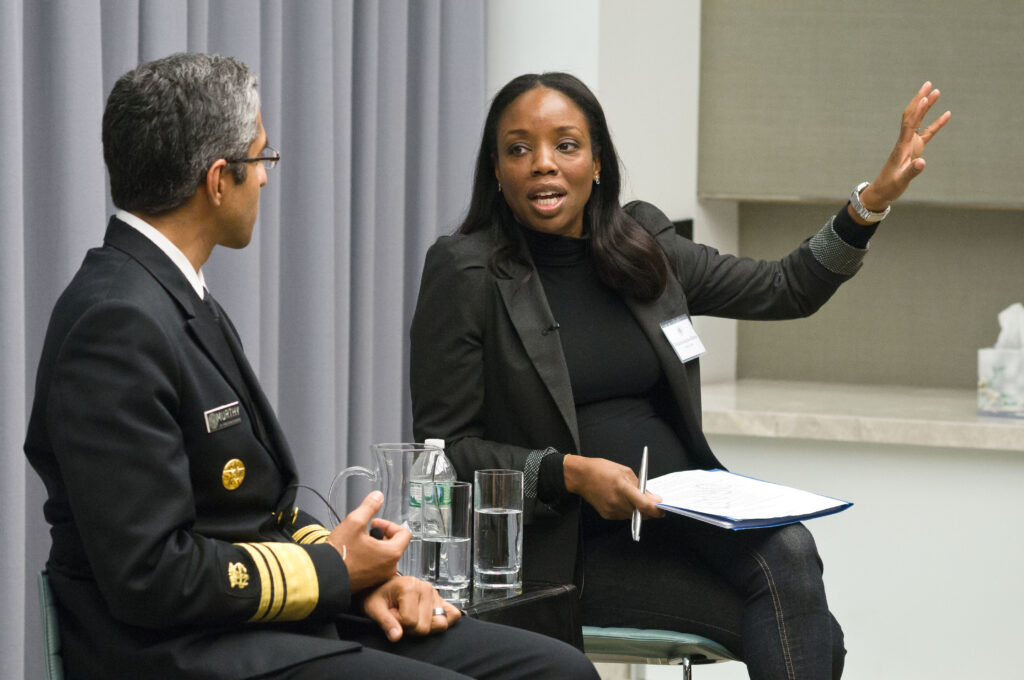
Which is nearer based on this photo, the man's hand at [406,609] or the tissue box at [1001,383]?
the man's hand at [406,609]

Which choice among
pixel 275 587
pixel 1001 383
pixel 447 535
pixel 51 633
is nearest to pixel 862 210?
pixel 447 535

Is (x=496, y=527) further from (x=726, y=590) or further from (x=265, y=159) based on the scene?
(x=265, y=159)

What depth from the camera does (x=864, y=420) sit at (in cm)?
321

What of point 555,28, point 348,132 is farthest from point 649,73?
point 348,132

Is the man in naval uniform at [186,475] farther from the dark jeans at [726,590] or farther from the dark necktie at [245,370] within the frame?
the dark jeans at [726,590]

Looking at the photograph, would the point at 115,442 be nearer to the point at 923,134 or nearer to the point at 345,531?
the point at 345,531

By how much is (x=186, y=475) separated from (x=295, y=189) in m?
1.51

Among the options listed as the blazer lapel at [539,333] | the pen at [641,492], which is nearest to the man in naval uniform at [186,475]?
the pen at [641,492]

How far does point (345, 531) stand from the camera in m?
1.50

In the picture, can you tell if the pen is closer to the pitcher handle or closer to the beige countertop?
the pitcher handle

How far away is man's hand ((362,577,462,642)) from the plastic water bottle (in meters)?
0.15

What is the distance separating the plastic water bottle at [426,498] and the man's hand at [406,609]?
150 mm

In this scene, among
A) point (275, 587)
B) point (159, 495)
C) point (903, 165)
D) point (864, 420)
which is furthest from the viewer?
point (864, 420)

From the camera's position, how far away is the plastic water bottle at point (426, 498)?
5.72 ft
